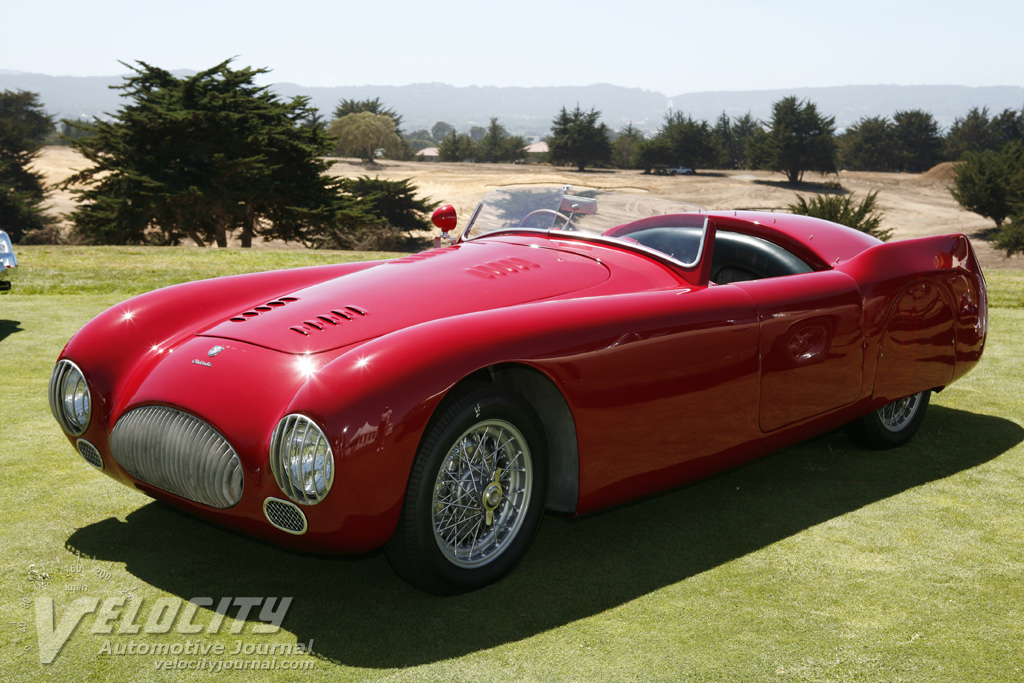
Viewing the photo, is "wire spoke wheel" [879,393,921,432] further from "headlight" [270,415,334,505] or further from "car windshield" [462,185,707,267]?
"headlight" [270,415,334,505]

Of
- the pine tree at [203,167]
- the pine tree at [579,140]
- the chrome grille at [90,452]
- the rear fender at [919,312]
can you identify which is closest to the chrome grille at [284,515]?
the chrome grille at [90,452]

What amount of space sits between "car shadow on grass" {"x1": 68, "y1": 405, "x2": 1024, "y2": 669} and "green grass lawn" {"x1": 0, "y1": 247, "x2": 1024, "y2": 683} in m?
0.01

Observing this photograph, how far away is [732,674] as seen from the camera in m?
2.52

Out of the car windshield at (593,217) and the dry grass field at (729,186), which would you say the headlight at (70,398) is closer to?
the car windshield at (593,217)

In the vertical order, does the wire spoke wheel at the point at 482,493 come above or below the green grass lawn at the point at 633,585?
above

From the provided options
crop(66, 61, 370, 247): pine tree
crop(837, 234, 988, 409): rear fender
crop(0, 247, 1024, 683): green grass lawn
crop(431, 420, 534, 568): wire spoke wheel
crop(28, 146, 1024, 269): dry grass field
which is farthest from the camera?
crop(28, 146, 1024, 269): dry grass field

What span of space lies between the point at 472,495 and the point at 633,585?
0.69 metres

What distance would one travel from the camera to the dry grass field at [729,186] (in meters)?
59.6

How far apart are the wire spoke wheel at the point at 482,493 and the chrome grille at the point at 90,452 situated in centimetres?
145

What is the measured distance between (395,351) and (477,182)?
6668 centimetres

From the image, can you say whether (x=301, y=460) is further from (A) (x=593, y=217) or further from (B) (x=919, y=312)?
(B) (x=919, y=312)

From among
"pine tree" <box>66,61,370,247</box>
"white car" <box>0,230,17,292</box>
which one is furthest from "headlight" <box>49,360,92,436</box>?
"pine tree" <box>66,61,370,247</box>

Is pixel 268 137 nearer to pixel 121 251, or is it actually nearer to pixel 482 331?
pixel 121 251

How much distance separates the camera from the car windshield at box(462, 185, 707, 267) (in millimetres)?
4367
